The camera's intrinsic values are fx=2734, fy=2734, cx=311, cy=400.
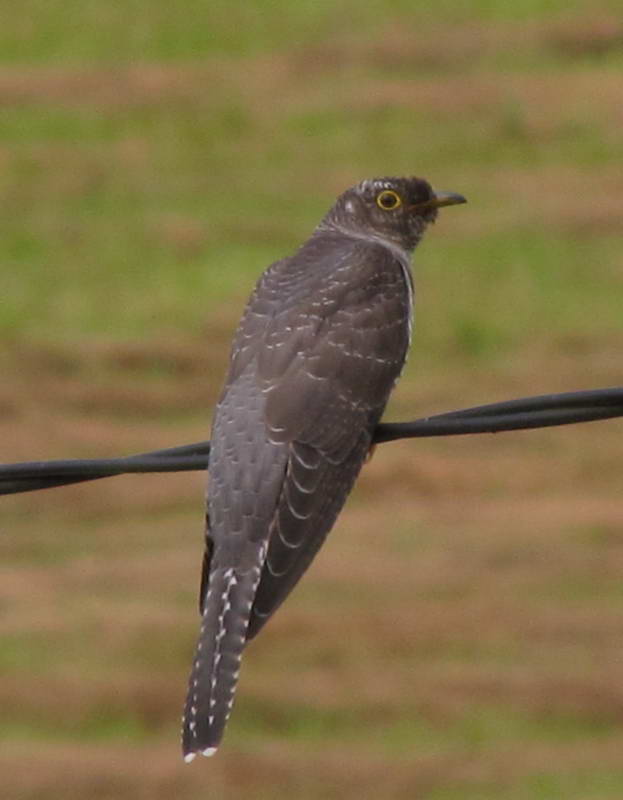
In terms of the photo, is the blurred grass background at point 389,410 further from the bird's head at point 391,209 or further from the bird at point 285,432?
the bird at point 285,432

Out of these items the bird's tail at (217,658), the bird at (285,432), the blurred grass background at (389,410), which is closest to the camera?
the bird's tail at (217,658)

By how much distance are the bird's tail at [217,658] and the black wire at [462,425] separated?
2.71 ft

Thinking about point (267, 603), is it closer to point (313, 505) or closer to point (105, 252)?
point (313, 505)

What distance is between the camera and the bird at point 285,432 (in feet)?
25.4

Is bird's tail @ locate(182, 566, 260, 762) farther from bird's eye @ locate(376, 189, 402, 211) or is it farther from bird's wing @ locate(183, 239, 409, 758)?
bird's eye @ locate(376, 189, 402, 211)

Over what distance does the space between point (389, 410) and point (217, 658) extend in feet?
54.0

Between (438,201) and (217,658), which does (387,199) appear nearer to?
(438,201)

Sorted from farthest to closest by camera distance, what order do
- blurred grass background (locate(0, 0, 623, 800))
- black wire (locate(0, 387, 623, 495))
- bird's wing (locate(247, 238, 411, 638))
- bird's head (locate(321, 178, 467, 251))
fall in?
blurred grass background (locate(0, 0, 623, 800)) < bird's head (locate(321, 178, 467, 251)) < bird's wing (locate(247, 238, 411, 638)) < black wire (locate(0, 387, 623, 495))

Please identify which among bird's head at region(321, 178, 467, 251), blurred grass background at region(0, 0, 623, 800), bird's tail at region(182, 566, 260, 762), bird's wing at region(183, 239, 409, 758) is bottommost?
bird's tail at region(182, 566, 260, 762)

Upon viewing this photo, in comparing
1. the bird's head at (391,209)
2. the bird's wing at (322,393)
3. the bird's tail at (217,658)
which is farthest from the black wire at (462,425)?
the bird's head at (391,209)

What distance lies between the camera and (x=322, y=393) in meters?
8.41

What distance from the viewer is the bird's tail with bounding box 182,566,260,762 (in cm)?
750

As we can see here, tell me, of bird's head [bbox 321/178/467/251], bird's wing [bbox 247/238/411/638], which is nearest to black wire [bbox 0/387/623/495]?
bird's wing [bbox 247/238/411/638]

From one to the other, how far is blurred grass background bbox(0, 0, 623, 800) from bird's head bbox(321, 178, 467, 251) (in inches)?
225
